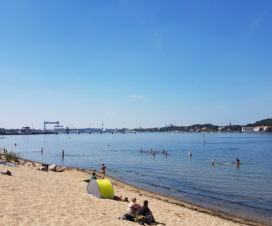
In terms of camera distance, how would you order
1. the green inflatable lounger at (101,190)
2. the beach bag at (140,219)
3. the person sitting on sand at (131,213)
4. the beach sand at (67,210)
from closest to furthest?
1. the beach sand at (67,210)
2. the beach bag at (140,219)
3. the person sitting on sand at (131,213)
4. the green inflatable lounger at (101,190)

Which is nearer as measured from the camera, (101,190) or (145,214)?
(145,214)

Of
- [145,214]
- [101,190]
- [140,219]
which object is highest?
[101,190]

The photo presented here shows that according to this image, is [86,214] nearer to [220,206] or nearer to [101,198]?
[101,198]

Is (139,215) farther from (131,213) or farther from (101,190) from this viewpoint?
(101,190)

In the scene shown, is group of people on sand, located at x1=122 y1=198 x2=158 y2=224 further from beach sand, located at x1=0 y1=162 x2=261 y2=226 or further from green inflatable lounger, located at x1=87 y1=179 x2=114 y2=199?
green inflatable lounger, located at x1=87 y1=179 x2=114 y2=199

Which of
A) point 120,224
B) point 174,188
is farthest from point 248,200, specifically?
point 120,224

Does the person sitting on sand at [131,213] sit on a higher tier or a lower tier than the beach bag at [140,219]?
higher

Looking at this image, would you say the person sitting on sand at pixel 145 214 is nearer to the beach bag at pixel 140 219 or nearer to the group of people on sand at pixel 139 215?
the group of people on sand at pixel 139 215

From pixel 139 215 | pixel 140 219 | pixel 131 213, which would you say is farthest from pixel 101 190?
pixel 140 219

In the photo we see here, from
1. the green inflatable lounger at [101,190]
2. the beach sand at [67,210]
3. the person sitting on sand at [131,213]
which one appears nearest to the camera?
the beach sand at [67,210]

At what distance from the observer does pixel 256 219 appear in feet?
54.1

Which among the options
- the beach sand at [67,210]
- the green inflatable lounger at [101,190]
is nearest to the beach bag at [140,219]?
the beach sand at [67,210]

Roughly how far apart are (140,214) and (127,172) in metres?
24.1

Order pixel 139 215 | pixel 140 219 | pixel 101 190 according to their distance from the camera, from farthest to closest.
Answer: pixel 101 190, pixel 139 215, pixel 140 219
